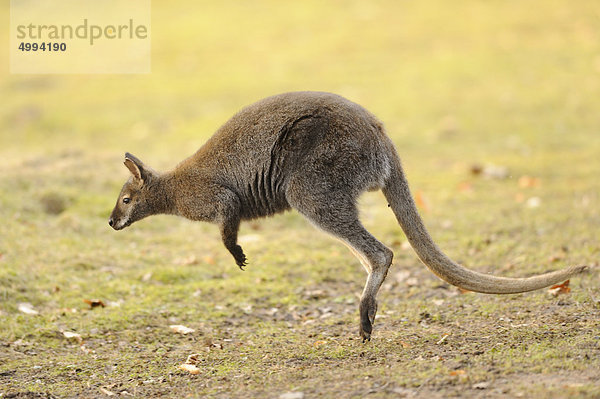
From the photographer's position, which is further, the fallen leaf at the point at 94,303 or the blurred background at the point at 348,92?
the blurred background at the point at 348,92

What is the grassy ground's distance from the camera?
4254 millimetres

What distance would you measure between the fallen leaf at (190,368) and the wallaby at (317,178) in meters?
0.97

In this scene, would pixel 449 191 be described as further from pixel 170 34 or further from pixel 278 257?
pixel 170 34

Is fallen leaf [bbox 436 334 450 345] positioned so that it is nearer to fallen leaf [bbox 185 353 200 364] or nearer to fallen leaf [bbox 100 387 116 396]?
fallen leaf [bbox 185 353 200 364]

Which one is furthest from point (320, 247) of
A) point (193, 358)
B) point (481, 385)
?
point (481, 385)

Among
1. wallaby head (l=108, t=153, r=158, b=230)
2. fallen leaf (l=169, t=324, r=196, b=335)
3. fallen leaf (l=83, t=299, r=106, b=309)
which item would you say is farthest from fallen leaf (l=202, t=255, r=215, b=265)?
fallen leaf (l=169, t=324, r=196, b=335)

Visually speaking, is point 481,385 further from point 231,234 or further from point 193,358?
point 231,234

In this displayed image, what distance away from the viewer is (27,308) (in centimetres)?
544

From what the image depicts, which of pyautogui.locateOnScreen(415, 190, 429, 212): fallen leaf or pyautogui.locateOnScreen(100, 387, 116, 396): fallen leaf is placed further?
pyautogui.locateOnScreen(415, 190, 429, 212): fallen leaf

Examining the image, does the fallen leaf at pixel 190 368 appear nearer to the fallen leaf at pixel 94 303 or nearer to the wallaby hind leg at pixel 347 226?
the wallaby hind leg at pixel 347 226

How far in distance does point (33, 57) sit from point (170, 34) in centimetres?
342
